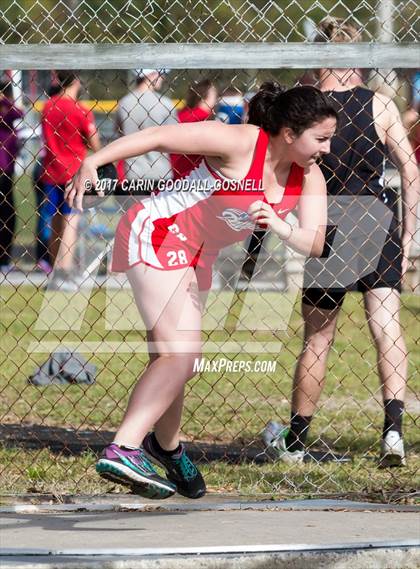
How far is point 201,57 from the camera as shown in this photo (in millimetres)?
4625

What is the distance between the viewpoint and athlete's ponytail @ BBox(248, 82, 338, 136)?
14.4 ft

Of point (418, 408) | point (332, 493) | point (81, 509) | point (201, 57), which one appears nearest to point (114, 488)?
point (81, 509)

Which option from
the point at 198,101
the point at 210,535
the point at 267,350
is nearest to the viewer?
the point at 210,535

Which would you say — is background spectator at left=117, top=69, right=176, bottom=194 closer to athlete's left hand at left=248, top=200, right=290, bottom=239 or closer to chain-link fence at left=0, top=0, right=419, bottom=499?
chain-link fence at left=0, top=0, right=419, bottom=499

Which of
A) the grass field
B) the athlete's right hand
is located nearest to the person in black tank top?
the grass field

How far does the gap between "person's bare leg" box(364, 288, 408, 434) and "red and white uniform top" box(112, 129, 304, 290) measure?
127 cm

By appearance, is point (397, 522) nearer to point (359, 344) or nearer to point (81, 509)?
point (81, 509)

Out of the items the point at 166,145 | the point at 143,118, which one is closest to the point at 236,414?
the point at 166,145

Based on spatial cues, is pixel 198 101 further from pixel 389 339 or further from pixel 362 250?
pixel 389 339

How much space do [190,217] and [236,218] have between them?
180 millimetres

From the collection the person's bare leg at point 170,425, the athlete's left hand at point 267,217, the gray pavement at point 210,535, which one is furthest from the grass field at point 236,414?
the athlete's left hand at point 267,217

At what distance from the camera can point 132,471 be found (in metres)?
4.11

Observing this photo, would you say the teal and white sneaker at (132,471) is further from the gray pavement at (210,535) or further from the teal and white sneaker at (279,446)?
the teal and white sneaker at (279,446)

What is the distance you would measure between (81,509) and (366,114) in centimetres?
227
